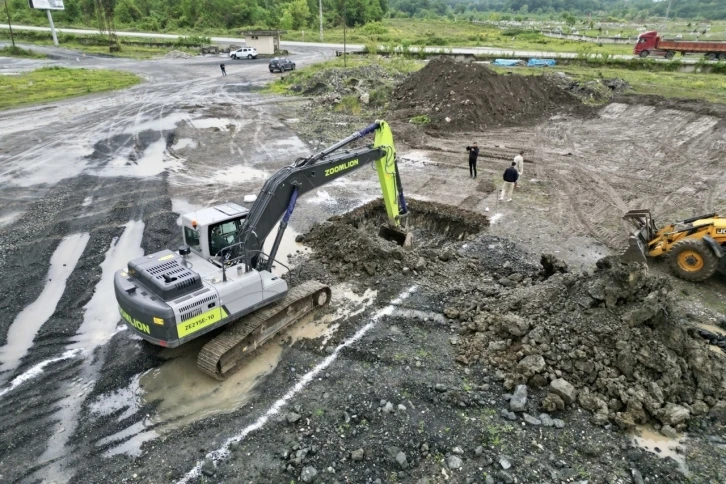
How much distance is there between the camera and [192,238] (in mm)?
8523

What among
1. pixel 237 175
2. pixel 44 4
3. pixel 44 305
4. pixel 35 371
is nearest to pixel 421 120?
pixel 237 175

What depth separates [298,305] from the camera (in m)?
9.02

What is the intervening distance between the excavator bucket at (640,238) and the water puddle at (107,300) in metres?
11.2

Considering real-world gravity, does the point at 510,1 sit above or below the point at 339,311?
above

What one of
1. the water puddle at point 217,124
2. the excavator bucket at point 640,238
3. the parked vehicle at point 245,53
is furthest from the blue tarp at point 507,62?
the excavator bucket at point 640,238

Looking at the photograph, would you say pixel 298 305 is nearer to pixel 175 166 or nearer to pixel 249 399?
pixel 249 399

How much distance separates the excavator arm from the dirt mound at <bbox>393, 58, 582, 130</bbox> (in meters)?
12.7

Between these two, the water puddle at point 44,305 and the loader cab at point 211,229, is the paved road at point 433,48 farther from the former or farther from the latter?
the loader cab at point 211,229

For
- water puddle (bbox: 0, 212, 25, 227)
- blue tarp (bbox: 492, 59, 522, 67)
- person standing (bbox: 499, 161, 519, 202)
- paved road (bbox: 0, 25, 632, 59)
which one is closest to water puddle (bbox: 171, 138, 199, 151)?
water puddle (bbox: 0, 212, 25, 227)

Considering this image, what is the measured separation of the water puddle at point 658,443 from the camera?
6436 mm

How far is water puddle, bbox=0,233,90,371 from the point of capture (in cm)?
856

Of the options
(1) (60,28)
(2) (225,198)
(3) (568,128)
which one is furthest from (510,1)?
(2) (225,198)

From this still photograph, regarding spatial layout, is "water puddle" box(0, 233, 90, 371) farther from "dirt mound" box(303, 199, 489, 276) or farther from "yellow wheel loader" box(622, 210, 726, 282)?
"yellow wheel loader" box(622, 210, 726, 282)

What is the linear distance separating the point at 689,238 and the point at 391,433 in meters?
8.56
